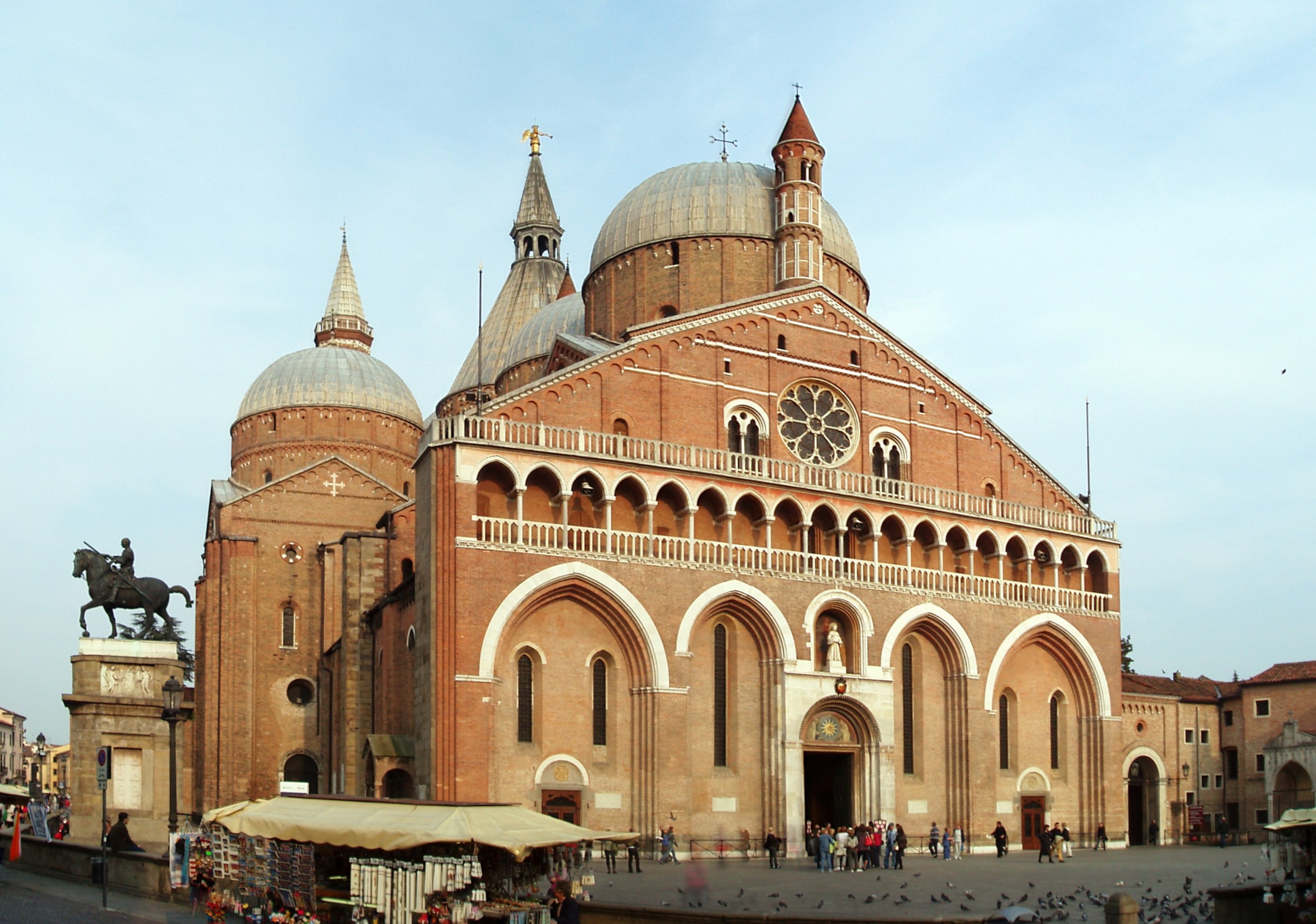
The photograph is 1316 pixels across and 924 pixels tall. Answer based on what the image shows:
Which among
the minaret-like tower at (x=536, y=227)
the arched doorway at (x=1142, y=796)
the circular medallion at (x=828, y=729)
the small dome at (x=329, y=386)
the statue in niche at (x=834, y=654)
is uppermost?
the minaret-like tower at (x=536, y=227)

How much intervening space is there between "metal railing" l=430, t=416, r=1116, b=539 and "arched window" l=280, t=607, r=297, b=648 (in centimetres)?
1929

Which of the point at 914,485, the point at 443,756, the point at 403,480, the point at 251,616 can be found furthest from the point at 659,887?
the point at 403,480

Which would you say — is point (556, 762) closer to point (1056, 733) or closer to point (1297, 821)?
point (1297, 821)

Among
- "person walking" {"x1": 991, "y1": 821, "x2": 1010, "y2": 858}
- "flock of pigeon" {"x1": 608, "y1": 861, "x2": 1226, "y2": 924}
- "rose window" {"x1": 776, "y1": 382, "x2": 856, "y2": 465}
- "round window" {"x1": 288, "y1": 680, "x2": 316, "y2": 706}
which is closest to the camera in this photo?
"flock of pigeon" {"x1": 608, "y1": 861, "x2": 1226, "y2": 924}

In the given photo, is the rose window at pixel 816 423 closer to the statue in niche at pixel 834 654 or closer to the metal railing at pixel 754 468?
the metal railing at pixel 754 468

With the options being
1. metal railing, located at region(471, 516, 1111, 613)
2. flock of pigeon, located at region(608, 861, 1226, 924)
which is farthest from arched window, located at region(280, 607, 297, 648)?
flock of pigeon, located at region(608, 861, 1226, 924)

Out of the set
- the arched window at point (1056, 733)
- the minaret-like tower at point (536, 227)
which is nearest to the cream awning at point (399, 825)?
the arched window at point (1056, 733)

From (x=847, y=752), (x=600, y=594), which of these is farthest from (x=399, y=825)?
(x=847, y=752)

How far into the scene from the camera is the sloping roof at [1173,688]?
173 ft

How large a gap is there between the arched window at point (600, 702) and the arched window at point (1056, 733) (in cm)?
1583

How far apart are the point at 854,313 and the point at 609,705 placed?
1452 centimetres

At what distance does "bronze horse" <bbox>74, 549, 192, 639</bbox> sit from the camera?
125 feet

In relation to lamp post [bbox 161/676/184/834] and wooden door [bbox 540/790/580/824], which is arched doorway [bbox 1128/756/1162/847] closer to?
wooden door [bbox 540/790/580/824]

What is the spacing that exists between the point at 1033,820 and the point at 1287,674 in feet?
51.6
